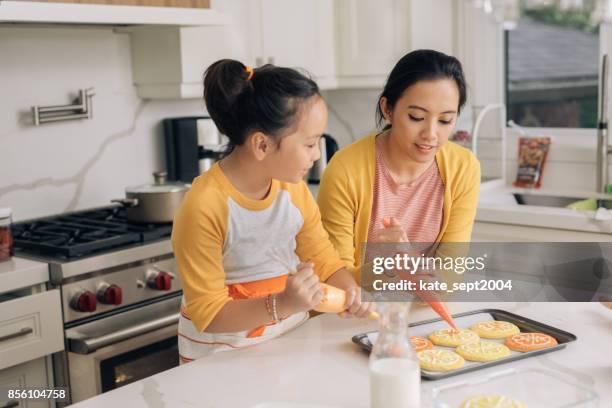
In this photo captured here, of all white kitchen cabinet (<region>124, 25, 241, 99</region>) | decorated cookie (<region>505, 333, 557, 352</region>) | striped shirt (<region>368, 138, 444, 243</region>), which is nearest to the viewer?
decorated cookie (<region>505, 333, 557, 352</region>)

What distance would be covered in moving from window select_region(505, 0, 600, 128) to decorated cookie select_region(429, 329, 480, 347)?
2098 mm

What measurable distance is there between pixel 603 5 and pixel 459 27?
4.44ft

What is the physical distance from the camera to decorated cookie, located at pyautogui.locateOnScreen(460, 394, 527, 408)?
1182 millimetres

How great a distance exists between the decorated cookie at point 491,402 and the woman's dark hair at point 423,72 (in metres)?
0.83

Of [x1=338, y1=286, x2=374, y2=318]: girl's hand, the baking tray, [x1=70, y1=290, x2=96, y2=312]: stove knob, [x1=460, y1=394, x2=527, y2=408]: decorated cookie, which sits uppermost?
[x1=338, y1=286, x2=374, y2=318]: girl's hand

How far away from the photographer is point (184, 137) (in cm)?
321

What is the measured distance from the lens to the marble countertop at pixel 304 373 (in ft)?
4.19

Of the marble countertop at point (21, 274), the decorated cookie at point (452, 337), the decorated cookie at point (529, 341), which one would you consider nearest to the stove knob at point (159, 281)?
the marble countertop at point (21, 274)

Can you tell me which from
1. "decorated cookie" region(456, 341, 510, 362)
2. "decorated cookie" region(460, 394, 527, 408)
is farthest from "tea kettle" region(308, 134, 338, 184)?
"decorated cookie" region(460, 394, 527, 408)

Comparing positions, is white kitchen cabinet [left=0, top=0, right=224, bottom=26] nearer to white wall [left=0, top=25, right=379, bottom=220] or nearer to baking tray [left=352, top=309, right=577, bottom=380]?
white wall [left=0, top=25, right=379, bottom=220]

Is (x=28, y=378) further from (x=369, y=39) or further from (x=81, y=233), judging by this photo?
(x=369, y=39)

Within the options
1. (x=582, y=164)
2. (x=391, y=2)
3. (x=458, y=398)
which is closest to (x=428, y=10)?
(x=391, y=2)

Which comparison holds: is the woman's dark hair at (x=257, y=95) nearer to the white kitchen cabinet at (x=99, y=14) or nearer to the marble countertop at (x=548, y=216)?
the white kitchen cabinet at (x=99, y=14)

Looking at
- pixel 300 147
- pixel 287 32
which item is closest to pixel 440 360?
pixel 300 147
